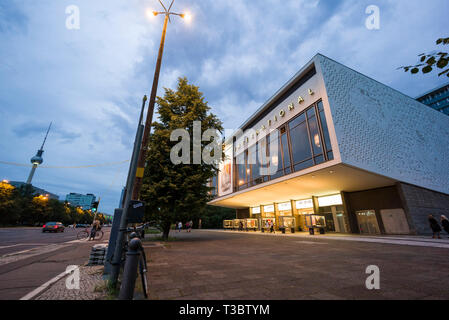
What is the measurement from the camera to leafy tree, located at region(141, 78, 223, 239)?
12211mm

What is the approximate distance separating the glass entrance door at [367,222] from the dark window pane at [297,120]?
11397 millimetres

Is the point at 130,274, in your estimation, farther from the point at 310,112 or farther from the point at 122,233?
the point at 310,112

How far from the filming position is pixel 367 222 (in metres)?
19.1

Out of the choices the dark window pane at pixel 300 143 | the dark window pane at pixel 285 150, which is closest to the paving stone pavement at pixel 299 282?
the dark window pane at pixel 300 143

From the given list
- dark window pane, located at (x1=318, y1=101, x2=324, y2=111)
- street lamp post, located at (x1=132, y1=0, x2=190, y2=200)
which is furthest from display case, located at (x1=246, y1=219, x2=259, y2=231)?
street lamp post, located at (x1=132, y1=0, x2=190, y2=200)

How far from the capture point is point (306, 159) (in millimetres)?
18672

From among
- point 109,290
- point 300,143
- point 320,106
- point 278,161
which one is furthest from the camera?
point 278,161

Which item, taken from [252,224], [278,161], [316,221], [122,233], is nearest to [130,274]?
[122,233]

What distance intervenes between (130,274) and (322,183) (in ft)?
65.1

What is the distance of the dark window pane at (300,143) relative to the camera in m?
19.0

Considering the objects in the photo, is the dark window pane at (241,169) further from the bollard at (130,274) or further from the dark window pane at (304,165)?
the bollard at (130,274)

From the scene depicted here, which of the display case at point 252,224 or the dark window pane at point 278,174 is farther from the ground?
the dark window pane at point 278,174

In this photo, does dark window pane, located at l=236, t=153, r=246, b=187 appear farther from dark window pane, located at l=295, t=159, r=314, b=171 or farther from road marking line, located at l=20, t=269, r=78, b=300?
road marking line, located at l=20, t=269, r=78, b=300
